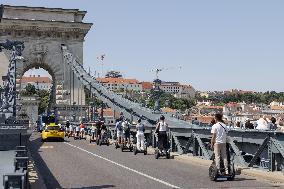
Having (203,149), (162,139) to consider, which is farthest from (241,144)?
(162,139)

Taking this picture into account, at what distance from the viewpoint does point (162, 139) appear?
75.2 ft

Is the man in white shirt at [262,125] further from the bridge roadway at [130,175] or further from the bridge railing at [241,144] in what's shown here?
the bridge roadway at [130,175]

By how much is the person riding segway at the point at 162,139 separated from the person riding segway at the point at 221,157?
781cm

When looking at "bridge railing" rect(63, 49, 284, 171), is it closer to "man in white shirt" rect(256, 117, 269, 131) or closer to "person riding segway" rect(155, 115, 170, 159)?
"person riding segway" rect(155, 115, 170, 159)

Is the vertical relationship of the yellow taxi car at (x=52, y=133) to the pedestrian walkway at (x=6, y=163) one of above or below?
above

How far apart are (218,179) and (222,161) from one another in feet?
1.64

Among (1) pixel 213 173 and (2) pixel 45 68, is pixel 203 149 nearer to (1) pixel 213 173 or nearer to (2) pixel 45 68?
(1) pixel 213 173

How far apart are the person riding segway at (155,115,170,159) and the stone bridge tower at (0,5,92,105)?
4612 cm

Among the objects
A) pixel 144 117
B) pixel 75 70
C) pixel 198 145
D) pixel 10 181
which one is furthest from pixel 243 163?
pixel 75 70

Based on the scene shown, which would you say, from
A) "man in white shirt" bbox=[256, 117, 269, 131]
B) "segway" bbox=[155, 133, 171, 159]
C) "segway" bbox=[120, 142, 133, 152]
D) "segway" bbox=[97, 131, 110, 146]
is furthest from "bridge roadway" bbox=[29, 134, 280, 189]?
"segway" bbox=[97, 131, 110, 146]

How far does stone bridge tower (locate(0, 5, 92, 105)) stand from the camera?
223 ft

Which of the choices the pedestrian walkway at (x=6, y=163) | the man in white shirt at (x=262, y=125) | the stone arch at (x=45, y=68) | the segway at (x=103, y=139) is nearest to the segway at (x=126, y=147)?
→ the segway at (x=103, y=139)

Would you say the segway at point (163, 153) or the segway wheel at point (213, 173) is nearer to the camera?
the segway wheel at point (213, 173)

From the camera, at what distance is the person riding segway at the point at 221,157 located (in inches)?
577
